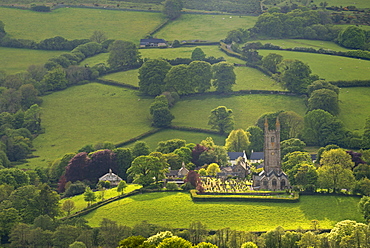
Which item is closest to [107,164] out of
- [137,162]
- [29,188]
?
[137,162]

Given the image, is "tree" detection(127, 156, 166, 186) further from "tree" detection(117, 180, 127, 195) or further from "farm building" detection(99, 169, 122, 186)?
"farm building" detection(99, 169, 122, 186)

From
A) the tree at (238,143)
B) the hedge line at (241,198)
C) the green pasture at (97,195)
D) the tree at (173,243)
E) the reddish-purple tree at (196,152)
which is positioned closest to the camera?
the tree at (173,243)

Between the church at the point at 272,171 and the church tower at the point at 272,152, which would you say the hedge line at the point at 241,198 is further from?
the church tower at the point at 272,152

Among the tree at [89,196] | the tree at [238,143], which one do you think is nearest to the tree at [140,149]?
the tree at [238,143]

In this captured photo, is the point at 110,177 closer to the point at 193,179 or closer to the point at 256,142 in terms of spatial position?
the point at 193,179

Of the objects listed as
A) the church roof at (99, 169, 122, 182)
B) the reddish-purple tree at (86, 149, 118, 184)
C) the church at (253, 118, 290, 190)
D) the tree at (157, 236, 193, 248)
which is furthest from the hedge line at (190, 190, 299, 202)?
the tree at (157, 236, 193, 248)
